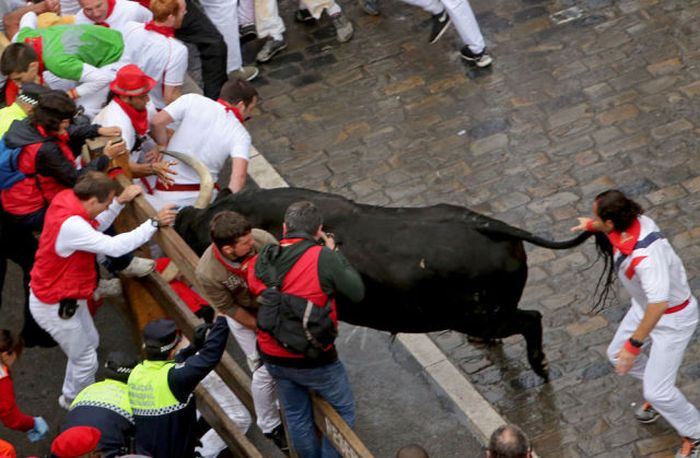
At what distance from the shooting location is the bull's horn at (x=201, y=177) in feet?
31.2

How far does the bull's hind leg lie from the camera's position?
9148mm

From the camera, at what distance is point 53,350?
10516 millimetres

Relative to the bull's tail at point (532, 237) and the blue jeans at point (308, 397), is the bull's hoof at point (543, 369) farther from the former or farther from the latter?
the blue jeans at point (308, 397)

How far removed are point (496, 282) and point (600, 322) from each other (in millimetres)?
1601

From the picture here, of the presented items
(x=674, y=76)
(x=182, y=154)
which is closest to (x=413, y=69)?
(x=674, y=76)

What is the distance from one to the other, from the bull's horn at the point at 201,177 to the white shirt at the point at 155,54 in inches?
58.8

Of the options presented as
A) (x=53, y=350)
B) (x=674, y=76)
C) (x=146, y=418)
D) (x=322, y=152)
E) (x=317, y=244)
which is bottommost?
(x=674, y=76)

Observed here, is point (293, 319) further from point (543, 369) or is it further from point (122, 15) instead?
point (122, 15)

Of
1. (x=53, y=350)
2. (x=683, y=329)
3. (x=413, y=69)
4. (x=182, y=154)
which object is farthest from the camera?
(x=413, y=69)

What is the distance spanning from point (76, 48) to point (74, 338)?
2.33 m

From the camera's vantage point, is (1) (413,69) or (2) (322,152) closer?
(2) (322,152)

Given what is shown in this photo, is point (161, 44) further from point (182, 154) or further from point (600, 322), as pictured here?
point (600, 322)

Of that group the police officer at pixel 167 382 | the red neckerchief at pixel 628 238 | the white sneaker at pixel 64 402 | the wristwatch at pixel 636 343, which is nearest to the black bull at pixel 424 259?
the red neckerchief at pixel 628 238

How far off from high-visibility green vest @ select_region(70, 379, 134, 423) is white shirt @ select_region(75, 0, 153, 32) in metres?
4.03
